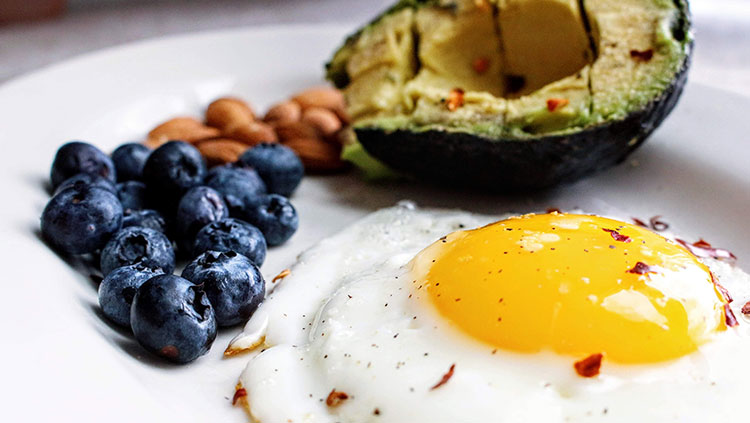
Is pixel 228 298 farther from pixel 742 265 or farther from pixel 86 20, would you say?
pixel 86 20

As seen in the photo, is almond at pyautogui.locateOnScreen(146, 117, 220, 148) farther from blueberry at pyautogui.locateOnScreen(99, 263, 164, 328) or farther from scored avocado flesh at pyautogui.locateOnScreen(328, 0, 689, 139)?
blueberry at pyautogui.locateOnScreen(99, 263, 164, 328)

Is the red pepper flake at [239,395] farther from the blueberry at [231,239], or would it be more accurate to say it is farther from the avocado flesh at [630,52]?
the avocado flesh at [630,52]

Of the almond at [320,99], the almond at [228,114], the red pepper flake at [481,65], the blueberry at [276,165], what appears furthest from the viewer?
the almond at [320,99]

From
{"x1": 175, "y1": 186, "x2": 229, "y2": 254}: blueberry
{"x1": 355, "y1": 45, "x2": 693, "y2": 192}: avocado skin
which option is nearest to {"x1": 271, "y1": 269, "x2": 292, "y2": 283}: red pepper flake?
{"x1": 175, "y1": 186, "x2": 229, "y2": 254}: blueberry

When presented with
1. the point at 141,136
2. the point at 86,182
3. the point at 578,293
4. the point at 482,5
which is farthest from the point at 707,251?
the point at 141,136

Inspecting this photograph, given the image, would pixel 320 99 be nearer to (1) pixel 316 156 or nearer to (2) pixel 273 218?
(1) pixel 316 156

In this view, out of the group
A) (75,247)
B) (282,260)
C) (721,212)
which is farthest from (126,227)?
(721,212)

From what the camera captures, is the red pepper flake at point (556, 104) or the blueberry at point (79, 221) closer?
the blueberry at point (79, 221)

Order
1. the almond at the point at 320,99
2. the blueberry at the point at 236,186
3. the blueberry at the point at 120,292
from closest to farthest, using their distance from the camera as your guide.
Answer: the blueberry at the point at 120,292
the blueberry at the point at 236,186
the almond at the point at 320,99

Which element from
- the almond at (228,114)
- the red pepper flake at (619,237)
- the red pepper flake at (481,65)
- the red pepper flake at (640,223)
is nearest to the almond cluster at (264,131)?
the almond at (228,114)
